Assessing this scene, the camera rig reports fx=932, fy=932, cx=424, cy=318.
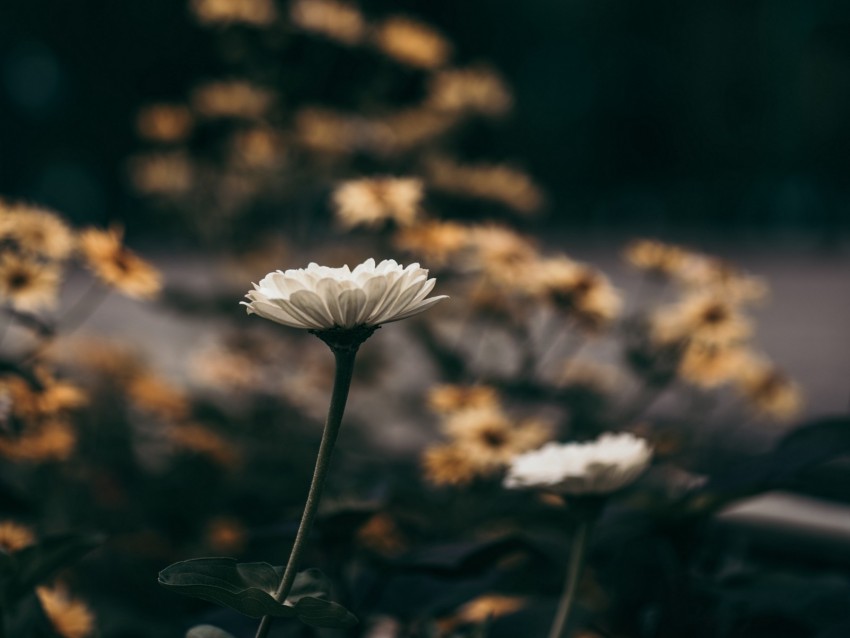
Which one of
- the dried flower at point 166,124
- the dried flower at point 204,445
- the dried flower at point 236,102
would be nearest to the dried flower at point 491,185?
the dried flower at point 236,102

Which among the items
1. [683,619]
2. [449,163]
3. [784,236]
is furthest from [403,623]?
[784,236]

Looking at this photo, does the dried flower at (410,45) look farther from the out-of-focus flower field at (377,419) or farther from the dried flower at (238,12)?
the dried flower at (238,12)

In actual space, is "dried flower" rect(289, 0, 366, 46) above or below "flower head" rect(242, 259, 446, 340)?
above

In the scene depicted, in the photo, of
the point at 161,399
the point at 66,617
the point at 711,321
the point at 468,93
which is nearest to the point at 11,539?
the point at 66,617

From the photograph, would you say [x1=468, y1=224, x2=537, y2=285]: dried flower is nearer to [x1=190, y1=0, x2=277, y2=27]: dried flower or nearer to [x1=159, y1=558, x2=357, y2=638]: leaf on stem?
[x1=190, y1=0, x2=277, y2=27]: dried flower

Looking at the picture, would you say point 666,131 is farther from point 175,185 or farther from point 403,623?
point 403,623

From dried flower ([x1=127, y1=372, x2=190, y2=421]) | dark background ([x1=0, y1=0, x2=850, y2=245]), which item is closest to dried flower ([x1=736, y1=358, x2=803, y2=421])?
dried flower ([x1=127, y1=372, x2=190, y2=421])

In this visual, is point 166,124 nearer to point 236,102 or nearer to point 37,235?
point 236,102
